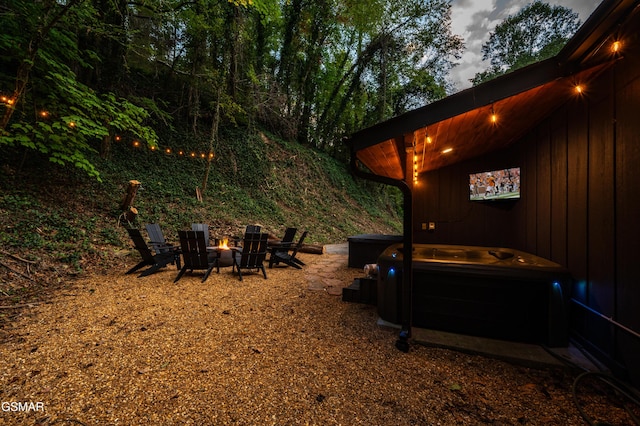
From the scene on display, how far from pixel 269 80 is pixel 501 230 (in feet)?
37.5

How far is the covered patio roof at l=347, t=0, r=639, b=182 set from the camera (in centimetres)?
201

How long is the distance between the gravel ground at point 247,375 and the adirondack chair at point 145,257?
1.32 metres

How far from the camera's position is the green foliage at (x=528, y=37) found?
642 inches

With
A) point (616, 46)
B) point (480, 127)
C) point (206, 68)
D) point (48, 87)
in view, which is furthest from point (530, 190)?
point (206, 68)

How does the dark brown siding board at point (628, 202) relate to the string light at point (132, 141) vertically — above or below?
below

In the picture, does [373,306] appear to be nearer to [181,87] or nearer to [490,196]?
[490,196]

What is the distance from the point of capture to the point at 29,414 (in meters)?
1.51

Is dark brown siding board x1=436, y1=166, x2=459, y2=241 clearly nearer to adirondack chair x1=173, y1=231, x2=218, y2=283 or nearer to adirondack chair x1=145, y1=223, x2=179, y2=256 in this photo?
adirondack chair x1=173, y1=231, x2=218, y2=283

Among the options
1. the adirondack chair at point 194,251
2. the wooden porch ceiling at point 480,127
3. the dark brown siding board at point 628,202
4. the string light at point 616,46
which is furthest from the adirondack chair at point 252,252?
the string light at point 616,46

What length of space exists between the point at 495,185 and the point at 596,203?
8.14 feet

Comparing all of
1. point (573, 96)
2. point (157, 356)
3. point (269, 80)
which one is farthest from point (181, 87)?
point (573, 96)

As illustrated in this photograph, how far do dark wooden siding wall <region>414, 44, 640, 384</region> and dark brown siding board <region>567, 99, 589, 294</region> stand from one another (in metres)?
0.01

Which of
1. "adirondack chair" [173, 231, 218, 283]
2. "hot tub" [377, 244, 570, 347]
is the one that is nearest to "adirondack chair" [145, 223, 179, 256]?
"adirondack chair" [173, 231, 218, 283]

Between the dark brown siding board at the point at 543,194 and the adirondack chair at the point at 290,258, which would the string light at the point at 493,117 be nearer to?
the dark brown siding board at the point at 543,194
